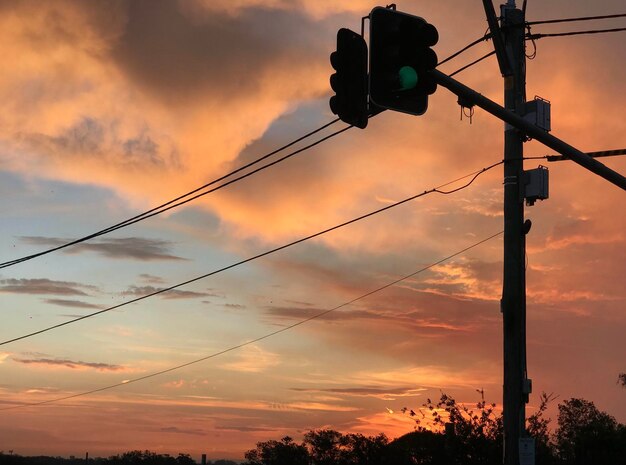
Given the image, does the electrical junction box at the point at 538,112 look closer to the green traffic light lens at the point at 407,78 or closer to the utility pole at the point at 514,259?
the utility pole at the point at 514,259

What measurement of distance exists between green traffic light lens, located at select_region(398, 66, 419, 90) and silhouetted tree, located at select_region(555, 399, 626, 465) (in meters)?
19.1

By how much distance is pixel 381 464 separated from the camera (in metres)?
40.9

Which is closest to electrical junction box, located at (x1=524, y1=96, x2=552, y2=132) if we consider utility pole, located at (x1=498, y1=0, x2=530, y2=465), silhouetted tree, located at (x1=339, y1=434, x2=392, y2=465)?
utility pole, located at (x1=498, y1=0, x2=530, y2=465)

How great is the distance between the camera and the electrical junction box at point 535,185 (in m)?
15.4

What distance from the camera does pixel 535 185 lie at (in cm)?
1541

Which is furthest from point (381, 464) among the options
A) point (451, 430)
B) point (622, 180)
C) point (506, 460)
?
point (622, 180)

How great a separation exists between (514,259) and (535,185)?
146 centimetres

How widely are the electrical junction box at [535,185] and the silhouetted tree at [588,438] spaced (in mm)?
12469

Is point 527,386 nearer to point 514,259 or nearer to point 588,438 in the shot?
point 514,259

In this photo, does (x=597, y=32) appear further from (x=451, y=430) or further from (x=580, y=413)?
(x=580, y=413)

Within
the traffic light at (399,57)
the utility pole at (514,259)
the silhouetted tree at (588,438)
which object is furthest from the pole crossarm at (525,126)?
the silhouetted tree at (588,438)

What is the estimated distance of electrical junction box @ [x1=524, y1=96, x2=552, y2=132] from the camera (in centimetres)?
1526

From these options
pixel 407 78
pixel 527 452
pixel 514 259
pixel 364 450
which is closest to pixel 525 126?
pixel 407 78

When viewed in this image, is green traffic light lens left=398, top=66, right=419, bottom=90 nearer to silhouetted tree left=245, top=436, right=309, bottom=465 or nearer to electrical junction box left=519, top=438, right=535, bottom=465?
electrical junction box left=519, top=438, right=535, bottom=465
